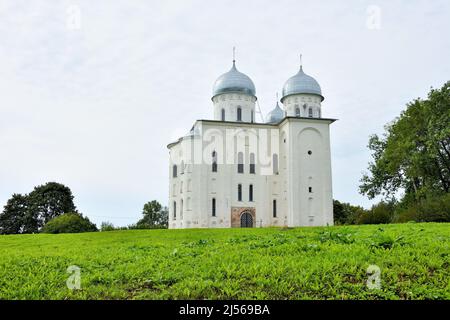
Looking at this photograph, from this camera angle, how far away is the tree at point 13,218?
44406mm

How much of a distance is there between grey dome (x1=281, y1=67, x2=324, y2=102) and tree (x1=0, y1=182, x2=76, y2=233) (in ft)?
80.3

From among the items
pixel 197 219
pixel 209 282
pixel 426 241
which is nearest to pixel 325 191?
pixel 197 219

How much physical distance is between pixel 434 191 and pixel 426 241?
21.9 metres

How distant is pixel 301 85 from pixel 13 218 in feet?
99.3

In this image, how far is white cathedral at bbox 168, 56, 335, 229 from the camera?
32438mm

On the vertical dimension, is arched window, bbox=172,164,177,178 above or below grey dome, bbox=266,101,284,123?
below

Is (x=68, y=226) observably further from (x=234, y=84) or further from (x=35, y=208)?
(x=234, y=84)

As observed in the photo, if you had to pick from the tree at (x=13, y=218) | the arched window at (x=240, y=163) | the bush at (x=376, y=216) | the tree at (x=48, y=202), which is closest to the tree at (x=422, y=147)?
the bush at (x=376, y=216)

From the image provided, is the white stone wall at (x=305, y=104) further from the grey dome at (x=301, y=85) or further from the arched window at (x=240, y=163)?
the arched window at (x=240, y=163)

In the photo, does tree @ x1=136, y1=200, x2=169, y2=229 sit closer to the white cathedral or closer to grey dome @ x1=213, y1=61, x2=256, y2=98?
the white cathedral

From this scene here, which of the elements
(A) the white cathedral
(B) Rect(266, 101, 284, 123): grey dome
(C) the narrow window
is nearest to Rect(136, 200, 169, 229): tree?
(A) the white cathedral

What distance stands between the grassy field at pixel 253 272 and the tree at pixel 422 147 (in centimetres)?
2108

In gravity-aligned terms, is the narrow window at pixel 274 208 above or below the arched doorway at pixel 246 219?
above
